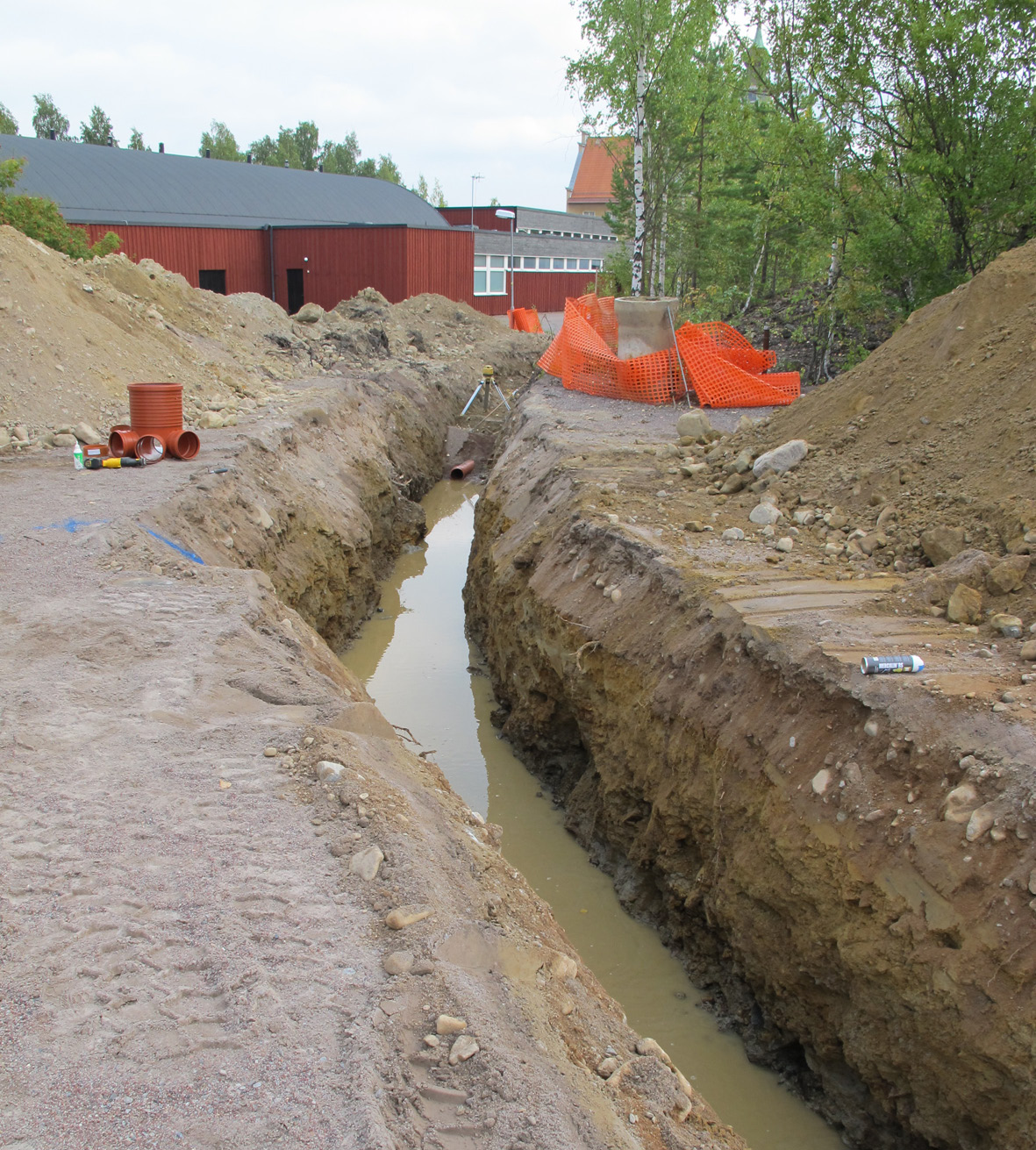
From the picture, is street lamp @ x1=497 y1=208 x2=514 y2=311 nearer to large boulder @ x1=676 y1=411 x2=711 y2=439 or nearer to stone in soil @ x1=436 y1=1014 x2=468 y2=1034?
large boulder @ x1=676 y1=411 x2=711 y2=439

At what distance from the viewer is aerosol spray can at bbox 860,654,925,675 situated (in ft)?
15.8

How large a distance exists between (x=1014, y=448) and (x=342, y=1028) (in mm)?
6036

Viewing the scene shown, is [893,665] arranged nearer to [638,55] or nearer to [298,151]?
[638,55]

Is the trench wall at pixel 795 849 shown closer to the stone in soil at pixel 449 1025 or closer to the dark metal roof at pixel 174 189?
the stone in soil at pixel 449 1025

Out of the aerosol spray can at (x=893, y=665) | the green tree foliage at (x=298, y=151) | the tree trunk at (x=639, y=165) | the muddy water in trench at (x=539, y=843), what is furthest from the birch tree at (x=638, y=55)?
the green tree foliage at (x=298, y=151)

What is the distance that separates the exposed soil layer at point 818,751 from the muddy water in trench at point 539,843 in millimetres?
173

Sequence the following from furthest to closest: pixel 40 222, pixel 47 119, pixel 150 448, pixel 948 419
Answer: pixel 47 119 → pixel 40 222 → pixel 150 448 → pixel 948 419

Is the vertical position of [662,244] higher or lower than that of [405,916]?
higher

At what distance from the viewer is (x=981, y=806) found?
13.5 ft

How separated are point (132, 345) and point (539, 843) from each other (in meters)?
11.1

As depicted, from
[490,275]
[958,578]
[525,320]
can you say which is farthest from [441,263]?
[958,578]

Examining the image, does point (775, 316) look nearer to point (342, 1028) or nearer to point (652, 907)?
point (652, 907)

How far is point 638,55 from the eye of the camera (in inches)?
755

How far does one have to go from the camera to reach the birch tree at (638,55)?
19.2 m
